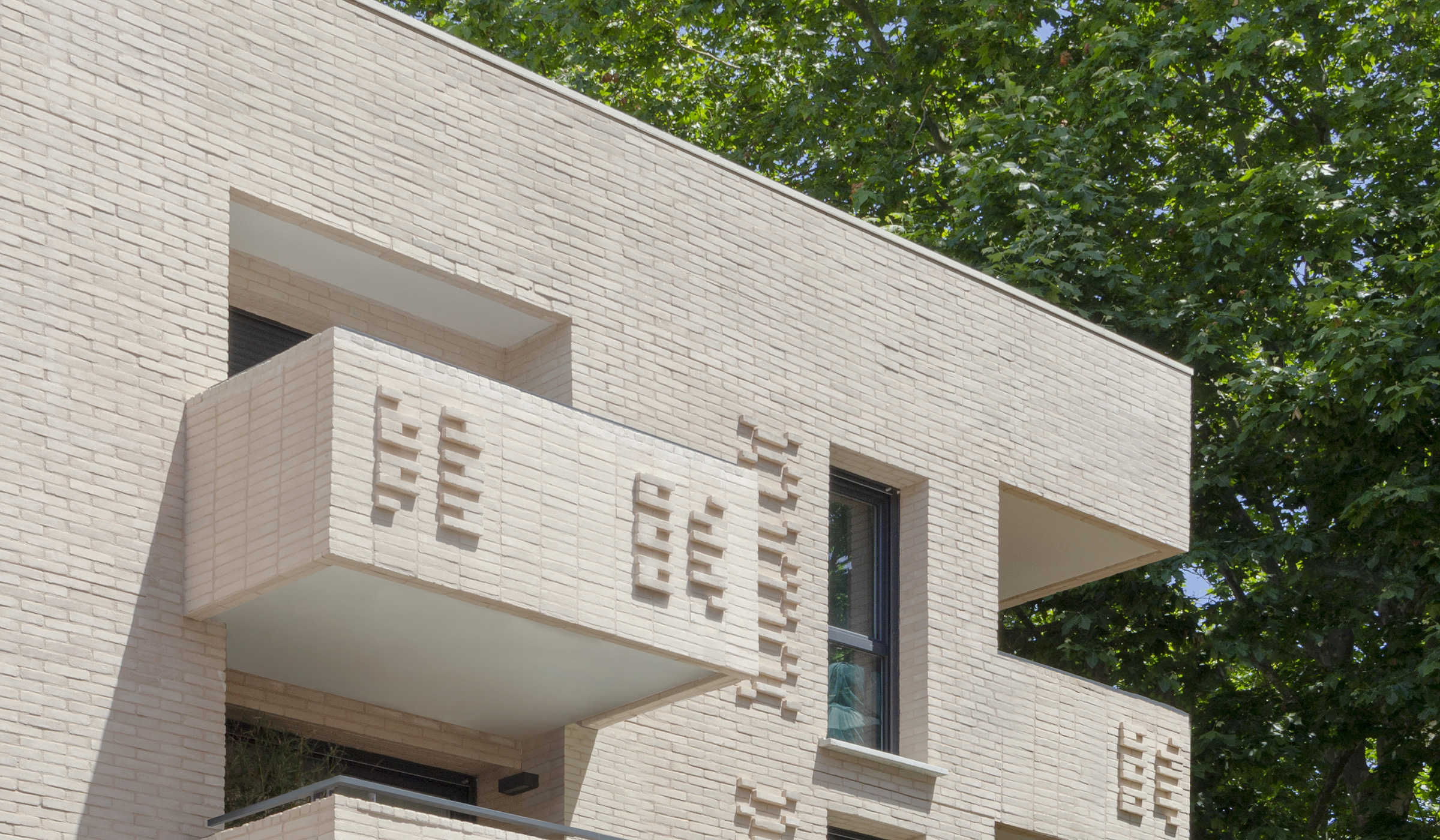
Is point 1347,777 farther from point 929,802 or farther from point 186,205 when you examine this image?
point 186,205

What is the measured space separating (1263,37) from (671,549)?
1420cm

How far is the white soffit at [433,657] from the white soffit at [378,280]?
2.67 metres

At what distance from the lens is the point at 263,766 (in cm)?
1228

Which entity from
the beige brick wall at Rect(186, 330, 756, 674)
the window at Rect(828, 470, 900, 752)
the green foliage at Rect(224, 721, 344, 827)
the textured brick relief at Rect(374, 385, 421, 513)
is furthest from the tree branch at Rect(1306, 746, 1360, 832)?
the textured brick relief at Rect(374, 385, 421, 513)

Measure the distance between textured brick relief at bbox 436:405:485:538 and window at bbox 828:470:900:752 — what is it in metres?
4.85

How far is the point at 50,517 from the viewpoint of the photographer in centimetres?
1088

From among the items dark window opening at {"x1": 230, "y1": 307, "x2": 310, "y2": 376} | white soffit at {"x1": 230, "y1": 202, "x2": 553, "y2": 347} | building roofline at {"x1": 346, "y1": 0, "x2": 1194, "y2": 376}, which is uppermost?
building roofline at {"x1": 346, "y1": 0, "x2": 1194, "y2": 376}

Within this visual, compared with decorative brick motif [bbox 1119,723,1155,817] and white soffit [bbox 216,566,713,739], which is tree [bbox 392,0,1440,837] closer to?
decorative brick motif [bbox 1119,723,1155,817]

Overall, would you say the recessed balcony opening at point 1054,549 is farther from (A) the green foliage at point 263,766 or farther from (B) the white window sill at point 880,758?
(A) the green foliage at point 263,766

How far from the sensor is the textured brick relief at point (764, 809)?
14133mm

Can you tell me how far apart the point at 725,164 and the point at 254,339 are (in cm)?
412

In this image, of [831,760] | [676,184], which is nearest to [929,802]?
[831,760]

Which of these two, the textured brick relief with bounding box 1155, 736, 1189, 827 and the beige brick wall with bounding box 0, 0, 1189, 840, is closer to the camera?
the beige brick wall with bounding box 0, 0, 1189, 840

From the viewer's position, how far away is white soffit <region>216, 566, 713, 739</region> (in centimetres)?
1154
